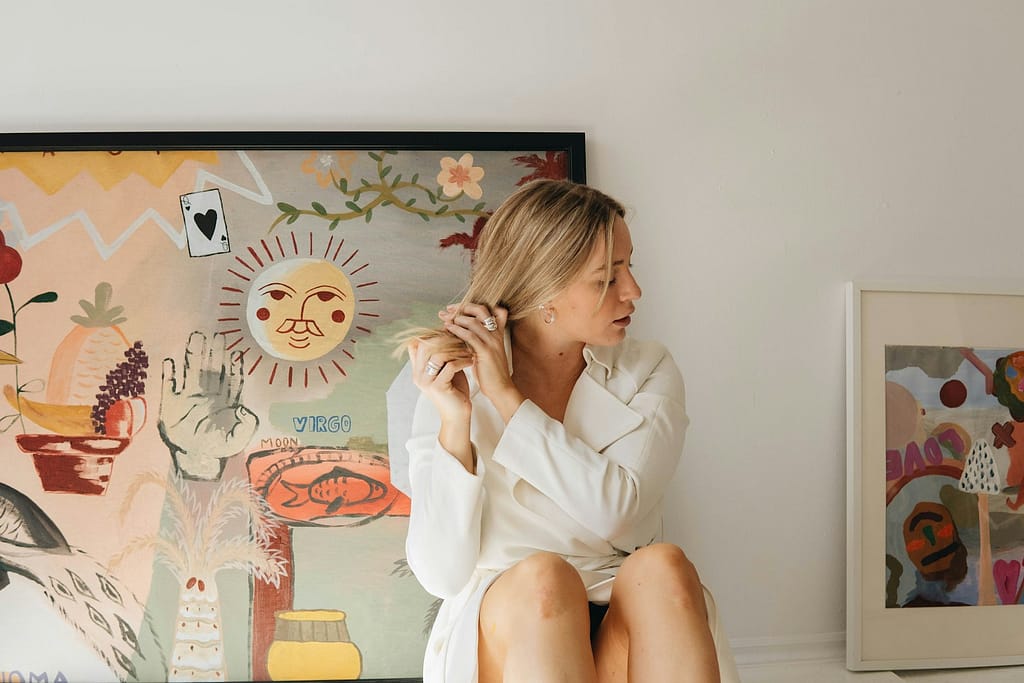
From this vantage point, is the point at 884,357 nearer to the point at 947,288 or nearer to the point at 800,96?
the point at 947,288

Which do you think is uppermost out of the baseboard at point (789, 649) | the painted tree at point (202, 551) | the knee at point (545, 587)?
the knee at point (545, 587)

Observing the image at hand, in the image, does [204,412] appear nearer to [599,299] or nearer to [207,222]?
[207,222]

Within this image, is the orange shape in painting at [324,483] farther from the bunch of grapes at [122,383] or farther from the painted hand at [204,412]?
the bunch of grapes at [122,383]

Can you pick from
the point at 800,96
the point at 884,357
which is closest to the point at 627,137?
the point at 800,96

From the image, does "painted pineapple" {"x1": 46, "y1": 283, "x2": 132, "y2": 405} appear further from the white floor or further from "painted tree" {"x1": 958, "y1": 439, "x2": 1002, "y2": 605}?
"painted tree" {"x1": 958, "y1": 439, "x2": 1002, "y2": 605}

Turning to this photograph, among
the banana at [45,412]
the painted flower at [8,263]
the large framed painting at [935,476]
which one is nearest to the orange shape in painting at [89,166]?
the painted flower at [8,263]

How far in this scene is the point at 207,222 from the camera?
5.65ft

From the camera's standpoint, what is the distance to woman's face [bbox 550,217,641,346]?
4.46 feet

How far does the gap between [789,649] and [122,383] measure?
1537 millimetres

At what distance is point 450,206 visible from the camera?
175 centimetres

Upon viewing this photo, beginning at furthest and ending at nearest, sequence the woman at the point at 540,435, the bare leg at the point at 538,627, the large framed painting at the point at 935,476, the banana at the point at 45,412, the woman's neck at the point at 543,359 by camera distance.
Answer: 1. the large framed painting at the point at 935,476
2. the banana at the point at 45,412
3. the woman's neck at the point at 543,359
4. the woman at the point at 540,435
5. the bare leg at the point at 538,627

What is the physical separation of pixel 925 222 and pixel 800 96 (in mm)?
406

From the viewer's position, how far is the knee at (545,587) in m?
1.10

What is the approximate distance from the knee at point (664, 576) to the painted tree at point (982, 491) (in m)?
1.06
